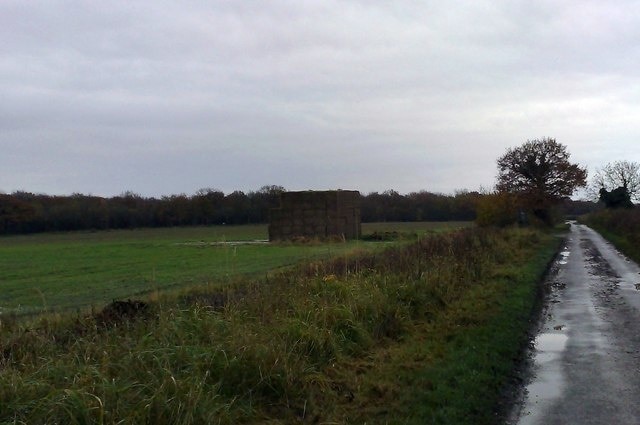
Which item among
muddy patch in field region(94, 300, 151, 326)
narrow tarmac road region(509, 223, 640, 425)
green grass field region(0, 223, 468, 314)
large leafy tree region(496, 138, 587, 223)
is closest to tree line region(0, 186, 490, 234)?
large leafy tree region(496, 138, 587, 223)

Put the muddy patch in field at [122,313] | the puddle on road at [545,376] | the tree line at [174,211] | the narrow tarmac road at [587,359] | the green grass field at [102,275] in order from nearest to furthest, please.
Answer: the narrow tarmac road at [587,359] → the puddle on road at [545,376] → the muddy patch in field at [122,313] → the green grass field at [102,275] → the tree line at [174,211]

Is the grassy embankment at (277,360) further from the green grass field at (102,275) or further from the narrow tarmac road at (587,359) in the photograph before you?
the green grass field at (102,275)

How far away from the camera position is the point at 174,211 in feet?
304

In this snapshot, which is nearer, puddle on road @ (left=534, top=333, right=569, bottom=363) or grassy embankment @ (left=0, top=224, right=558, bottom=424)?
grassy embankment @ (left=0, top=224, right=558, bottom=424)

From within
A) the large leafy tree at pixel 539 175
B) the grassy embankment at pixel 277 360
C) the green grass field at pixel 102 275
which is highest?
the large leafy tree at pixel 539 175

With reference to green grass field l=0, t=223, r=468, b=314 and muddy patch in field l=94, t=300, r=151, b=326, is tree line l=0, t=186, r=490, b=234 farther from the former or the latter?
muddy patch in field l=94, t=300, r=151, b=326

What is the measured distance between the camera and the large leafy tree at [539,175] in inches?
2450

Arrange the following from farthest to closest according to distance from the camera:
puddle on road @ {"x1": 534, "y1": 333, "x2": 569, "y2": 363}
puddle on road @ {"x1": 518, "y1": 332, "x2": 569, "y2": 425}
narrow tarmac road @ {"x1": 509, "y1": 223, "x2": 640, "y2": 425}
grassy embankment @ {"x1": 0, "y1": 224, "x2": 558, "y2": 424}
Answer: puddle on road @ {"x1": 534, "y1": 333, "x2": 569, "y2": 363}
puddle on road @ {"x1": 518, "y1": 332, "x2": 569, "y2": 425}
narrow tarmac road @ {"x1": 509, "y1": 223, "x2": 640, "y2": 425}
grassy embankment @ {"x1": 0, "y1": 224, "x2": 558, "y2": 424}

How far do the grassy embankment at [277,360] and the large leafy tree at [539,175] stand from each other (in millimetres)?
51226

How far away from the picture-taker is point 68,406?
592 cm

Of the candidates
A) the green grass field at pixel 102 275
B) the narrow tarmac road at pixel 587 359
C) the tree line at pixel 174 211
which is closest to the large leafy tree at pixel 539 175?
the tree line at pixel 174 211

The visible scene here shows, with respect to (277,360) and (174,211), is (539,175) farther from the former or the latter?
(277,360)

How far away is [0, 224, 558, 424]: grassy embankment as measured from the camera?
6.35 meters

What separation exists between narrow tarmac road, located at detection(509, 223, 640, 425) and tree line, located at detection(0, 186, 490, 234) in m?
67.6
